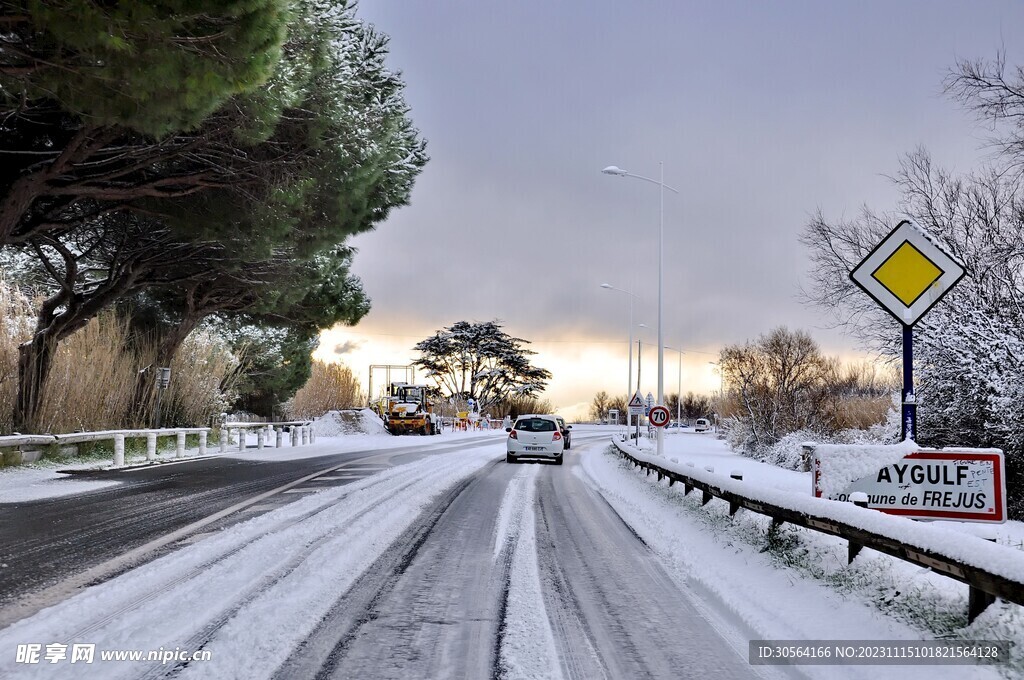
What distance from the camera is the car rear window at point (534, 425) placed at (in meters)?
26.3

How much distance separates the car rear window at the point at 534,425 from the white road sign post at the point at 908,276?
19.8 m

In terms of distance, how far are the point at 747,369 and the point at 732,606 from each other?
34251 mm

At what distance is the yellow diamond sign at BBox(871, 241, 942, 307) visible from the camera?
6621 millimetres

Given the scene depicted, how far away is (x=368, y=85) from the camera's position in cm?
1884

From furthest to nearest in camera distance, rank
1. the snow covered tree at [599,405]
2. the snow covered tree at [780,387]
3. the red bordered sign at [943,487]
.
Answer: the snow covered tree at [599,405], the snow covered tree at [780,387], the red bordered sign at [943,487]

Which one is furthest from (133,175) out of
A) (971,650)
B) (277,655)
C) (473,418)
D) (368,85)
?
(473,418)

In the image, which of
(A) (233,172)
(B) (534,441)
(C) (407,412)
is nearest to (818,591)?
(A) (233,172)

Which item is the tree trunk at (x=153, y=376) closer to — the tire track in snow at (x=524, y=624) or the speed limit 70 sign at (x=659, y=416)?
the speed limit 70 sign at (x=659, y=416)

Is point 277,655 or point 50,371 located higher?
point 50,371

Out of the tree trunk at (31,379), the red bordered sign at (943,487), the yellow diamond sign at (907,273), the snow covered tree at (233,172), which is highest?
the snow covered tree at (233,172)

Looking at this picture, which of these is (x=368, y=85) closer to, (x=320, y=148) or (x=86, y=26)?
(x=320, y=148)

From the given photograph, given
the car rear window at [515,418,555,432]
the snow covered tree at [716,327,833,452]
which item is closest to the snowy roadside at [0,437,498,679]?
the car rear window at [515,418,555,432]

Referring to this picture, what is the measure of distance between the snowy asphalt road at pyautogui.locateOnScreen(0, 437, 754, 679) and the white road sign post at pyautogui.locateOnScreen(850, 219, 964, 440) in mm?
2929

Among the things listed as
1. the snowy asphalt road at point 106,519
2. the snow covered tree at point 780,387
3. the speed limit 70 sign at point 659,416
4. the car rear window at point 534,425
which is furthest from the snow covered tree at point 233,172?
the snow covered tree at point 780,387
